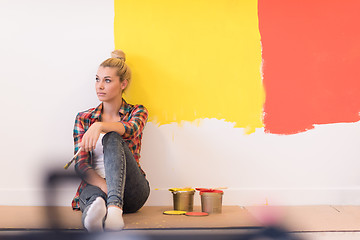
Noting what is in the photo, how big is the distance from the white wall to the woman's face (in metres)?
0.28

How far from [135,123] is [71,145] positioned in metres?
0.60

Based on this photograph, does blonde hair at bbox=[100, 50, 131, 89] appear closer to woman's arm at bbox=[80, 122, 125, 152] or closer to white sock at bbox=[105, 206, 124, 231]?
woman's arm at bbox=[80, 122, 125, 152]

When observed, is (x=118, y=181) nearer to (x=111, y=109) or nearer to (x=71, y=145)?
(x=111, y=109)

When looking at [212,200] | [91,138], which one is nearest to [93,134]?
[91,138]

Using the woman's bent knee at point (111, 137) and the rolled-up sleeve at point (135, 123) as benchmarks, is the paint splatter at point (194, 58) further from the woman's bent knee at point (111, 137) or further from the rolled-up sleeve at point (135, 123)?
the woman's bent knee at point (111, 137)

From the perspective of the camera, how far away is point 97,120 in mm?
2268

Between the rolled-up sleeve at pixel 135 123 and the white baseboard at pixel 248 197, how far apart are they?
0.52 metres

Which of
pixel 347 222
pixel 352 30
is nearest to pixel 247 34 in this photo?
pixel 352 30

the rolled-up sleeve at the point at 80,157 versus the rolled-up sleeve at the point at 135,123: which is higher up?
the rolled-up sleeve at the point at 135,123

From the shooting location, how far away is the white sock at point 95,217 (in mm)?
1591

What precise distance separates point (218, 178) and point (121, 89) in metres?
0.80

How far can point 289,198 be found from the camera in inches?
100

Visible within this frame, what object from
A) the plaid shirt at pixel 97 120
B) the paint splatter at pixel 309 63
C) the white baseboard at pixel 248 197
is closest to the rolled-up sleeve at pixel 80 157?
the plaid shirt at pixel 97 120

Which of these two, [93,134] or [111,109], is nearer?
[93,134]
